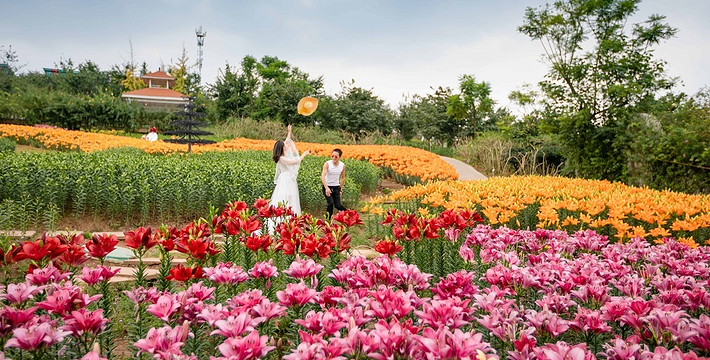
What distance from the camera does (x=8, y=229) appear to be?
5352 mm

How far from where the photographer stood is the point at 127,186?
6.25 metres

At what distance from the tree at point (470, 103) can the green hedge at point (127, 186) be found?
959 inches

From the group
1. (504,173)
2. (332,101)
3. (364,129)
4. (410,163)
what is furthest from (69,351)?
(332,101)

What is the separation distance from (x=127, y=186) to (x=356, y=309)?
5.70 metres

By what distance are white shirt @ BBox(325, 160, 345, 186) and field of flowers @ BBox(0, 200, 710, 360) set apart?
4.98 metres

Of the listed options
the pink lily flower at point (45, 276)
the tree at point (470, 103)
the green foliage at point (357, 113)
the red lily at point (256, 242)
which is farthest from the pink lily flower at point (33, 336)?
the tree at point (470, 103)

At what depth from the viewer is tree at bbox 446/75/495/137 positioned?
30.7m

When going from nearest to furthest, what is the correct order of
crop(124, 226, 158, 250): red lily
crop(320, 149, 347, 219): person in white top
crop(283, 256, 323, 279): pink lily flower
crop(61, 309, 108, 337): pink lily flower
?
crop(61, 309, 108, 337): pink lily flower < crop(283, 256, 323, 279): pink lily flower < crop(124, 226, 158, 250): red lily < crop(320, 149, 347, 219): person in white top

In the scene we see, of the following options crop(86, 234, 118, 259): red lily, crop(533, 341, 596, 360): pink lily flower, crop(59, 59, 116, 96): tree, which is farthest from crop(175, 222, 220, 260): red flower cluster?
crop(59, 59, 116, 96): tree

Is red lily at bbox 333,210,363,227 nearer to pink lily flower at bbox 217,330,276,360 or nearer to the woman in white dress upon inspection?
pink lily flower at bbox 217,330,276,360

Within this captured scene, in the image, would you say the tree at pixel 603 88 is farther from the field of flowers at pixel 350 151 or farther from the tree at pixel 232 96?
the tree at pixel 232 96

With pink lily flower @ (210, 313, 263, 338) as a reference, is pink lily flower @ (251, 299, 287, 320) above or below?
below

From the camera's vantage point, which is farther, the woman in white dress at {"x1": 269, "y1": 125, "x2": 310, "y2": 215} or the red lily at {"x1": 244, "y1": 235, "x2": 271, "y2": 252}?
the woman in white dress at {"x1": 269, "y1": 125, "x2": 310, "y2": 215}

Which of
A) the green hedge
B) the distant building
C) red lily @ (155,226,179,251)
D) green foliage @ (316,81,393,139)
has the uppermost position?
the distant building
